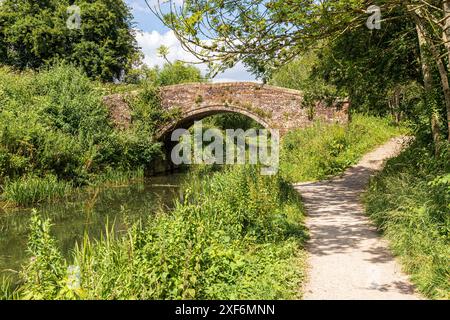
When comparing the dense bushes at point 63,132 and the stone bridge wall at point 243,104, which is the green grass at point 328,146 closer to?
the stone bridge wall at point 243,104

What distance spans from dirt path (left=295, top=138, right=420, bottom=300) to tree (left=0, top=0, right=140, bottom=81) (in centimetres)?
2050

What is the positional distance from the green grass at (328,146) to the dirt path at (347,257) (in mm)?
3708

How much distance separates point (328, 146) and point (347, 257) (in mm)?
9395

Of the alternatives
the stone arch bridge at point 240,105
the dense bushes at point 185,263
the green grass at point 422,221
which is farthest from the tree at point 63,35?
the dense bushes at point 185,263

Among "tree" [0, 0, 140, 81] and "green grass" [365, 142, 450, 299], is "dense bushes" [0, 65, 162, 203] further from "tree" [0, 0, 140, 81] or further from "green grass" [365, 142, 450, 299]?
"green grass" [365, 142, 450, 299]

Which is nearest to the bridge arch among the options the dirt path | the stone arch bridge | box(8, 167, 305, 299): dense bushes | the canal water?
the stone arch bridge

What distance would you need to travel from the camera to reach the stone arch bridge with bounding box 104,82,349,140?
17.5 meters

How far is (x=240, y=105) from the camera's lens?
18188 mm

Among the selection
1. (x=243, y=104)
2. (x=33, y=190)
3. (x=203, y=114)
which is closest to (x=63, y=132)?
(x=33, y=190)

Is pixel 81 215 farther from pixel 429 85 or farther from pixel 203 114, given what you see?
pixel 203 114

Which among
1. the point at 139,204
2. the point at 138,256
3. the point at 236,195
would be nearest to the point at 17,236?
the point at 139,204

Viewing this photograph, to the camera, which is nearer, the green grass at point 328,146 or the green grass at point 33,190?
the green grass at point 33,190

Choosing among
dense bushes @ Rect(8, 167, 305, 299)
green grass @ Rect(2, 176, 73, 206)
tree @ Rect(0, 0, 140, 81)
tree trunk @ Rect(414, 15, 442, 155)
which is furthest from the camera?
tree @ Rect(0, 0, 140, 81)

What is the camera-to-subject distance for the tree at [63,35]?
26.1 metres
